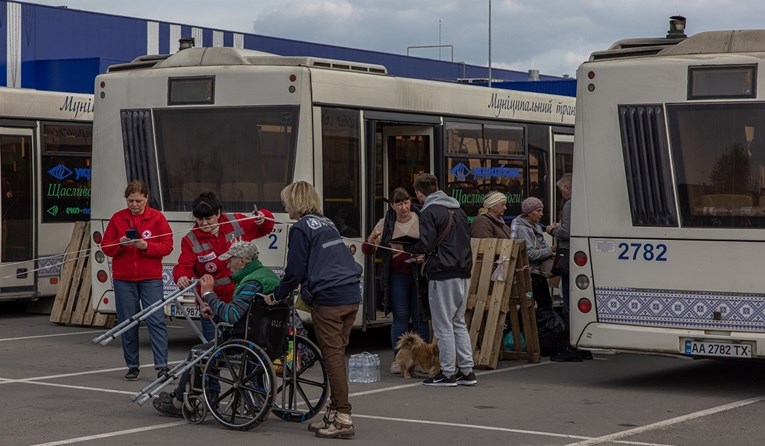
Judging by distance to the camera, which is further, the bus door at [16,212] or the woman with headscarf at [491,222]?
the bus door at [16,212]

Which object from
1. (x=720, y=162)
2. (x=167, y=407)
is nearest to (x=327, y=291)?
(x=167, y=407)

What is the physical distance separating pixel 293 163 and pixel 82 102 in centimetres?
596

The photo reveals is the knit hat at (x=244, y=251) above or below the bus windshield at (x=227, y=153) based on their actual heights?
below

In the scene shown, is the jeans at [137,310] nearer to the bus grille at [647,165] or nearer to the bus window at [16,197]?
the bus grille at [647,165]

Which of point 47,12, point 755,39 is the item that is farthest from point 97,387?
point 47,12

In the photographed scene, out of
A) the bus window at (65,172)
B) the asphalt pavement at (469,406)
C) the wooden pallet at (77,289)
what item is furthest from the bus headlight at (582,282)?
the bus window at (65,172)

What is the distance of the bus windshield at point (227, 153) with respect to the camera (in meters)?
13.5

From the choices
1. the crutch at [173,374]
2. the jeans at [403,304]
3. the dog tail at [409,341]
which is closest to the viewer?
the crutch at [173,374]

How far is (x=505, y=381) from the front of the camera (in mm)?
12430

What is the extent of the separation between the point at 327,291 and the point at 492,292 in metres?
4.10

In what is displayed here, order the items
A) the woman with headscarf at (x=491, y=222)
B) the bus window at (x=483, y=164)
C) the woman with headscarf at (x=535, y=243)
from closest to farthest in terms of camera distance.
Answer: the woman with headscarf at (x=491, y=222) → the woman with headscarf at (x=535, y=243) → the bus window at (x=483, y=164)

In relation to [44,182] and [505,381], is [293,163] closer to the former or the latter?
[505,381]

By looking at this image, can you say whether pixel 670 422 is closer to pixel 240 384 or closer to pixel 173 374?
pixel 240 384

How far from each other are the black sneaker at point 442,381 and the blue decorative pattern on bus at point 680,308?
4.52 feet
